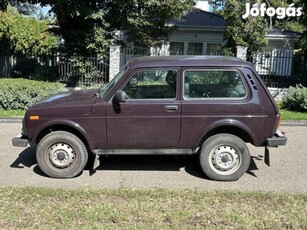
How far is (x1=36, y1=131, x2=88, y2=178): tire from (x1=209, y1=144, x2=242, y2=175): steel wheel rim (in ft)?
6.29

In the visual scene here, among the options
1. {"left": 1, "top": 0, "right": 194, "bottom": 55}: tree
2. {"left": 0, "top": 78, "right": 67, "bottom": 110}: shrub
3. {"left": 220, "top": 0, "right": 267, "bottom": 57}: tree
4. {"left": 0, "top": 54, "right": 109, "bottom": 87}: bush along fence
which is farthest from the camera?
{"left": 220, "top": 0, "right": 267, "bottom": 57}: tree

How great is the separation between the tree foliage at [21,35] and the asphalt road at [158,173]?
12.4 meters

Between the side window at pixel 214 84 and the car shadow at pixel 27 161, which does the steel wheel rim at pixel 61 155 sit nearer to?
the car shadow at pixel 27 161

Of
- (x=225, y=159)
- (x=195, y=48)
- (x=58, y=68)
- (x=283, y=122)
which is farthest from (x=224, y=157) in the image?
(x=195, y=48)

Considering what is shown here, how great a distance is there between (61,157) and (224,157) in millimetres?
2430

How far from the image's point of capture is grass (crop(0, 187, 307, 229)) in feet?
13.4

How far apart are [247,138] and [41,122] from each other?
310 centimetres

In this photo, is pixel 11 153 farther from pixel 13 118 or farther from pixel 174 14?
pixel 174 14

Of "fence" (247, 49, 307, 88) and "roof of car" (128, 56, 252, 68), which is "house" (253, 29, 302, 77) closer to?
"fence" (247, 49, 307, 88)

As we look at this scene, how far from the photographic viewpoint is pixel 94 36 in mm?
15203

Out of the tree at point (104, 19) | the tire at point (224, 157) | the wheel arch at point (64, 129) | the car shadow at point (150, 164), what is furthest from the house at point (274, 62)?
the wheel arch at point (64, 129)

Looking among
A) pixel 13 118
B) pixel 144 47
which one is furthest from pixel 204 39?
pixel 13 118

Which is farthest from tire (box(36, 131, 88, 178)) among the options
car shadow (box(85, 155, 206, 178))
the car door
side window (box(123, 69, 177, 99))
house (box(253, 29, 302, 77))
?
house (box(253, 29, 302, 77))

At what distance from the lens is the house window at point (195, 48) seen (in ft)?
83.7
